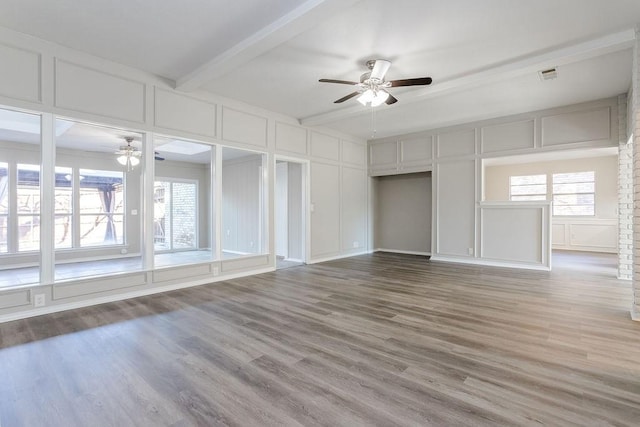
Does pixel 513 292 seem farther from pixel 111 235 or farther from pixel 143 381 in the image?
pixel 111 235

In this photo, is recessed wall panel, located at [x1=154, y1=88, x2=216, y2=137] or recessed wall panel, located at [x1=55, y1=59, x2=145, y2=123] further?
recessed wall panel, located at [x1=154, y1=88, x2=216, y2=137]

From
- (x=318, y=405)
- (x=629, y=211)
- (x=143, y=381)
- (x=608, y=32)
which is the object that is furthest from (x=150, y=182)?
(x=629, y=211)

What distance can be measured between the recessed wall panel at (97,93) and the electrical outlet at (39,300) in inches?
83.2

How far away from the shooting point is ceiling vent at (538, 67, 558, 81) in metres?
4.02

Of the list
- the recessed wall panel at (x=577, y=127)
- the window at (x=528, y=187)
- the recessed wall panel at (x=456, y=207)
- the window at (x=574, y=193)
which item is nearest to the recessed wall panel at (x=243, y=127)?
the recessed wall panel at (x=456, y=207)

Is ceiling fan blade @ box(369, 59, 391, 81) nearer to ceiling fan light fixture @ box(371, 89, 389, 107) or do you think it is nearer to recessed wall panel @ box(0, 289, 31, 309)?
ceiling fan light fixture @ box(371, 89, 389, 107)

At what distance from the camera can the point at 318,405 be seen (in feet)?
5.95

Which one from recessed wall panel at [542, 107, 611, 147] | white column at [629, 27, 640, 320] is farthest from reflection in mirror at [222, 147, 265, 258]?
white column at [629, 27, 640, 320]

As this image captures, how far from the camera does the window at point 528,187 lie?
28.4 ft

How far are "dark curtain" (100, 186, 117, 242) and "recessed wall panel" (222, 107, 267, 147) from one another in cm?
382

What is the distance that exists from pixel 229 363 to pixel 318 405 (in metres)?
0.82

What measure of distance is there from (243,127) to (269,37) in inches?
97.2

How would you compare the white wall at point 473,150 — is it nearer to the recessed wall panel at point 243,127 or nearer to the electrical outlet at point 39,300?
the recessed wall panel at point 243,127

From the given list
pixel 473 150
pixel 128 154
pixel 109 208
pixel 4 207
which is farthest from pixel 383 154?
pixel 4 207
